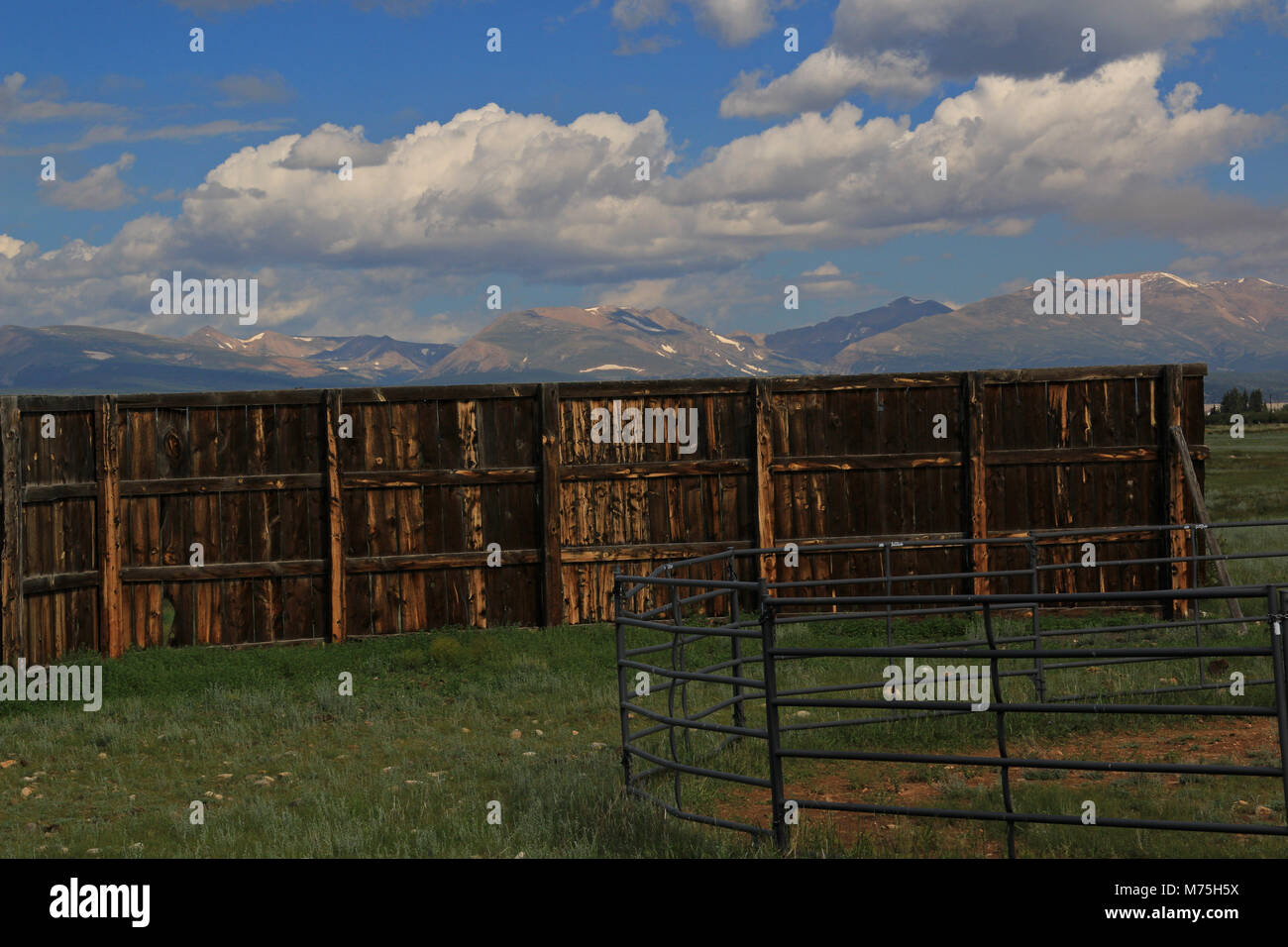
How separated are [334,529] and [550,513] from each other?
2.63 m

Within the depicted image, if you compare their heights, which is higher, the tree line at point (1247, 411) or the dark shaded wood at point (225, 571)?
the tree line at point (1247, 411)

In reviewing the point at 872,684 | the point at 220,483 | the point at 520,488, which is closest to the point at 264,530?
Result: the point at 220,483

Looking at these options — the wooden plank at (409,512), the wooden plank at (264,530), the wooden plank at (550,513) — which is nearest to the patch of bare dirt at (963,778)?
the wooden plank at (550,513)

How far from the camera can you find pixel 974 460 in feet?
50.4

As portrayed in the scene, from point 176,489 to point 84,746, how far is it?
4313 mm

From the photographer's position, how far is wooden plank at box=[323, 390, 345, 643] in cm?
1455

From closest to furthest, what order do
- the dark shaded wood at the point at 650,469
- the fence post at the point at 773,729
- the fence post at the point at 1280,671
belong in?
the fence post at the point at 1280,671 → the fence post at the point at 773,729 → the dark shaded wood at the point at 650,469

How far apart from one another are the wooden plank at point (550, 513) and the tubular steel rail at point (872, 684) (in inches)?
41.0

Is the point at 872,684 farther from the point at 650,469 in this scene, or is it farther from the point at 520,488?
the point at 520,488

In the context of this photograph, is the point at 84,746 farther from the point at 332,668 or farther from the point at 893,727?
the point at 893,727

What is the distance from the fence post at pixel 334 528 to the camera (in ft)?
47.8

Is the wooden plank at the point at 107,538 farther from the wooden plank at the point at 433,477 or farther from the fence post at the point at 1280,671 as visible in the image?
the fence post at the point at 1280,671
